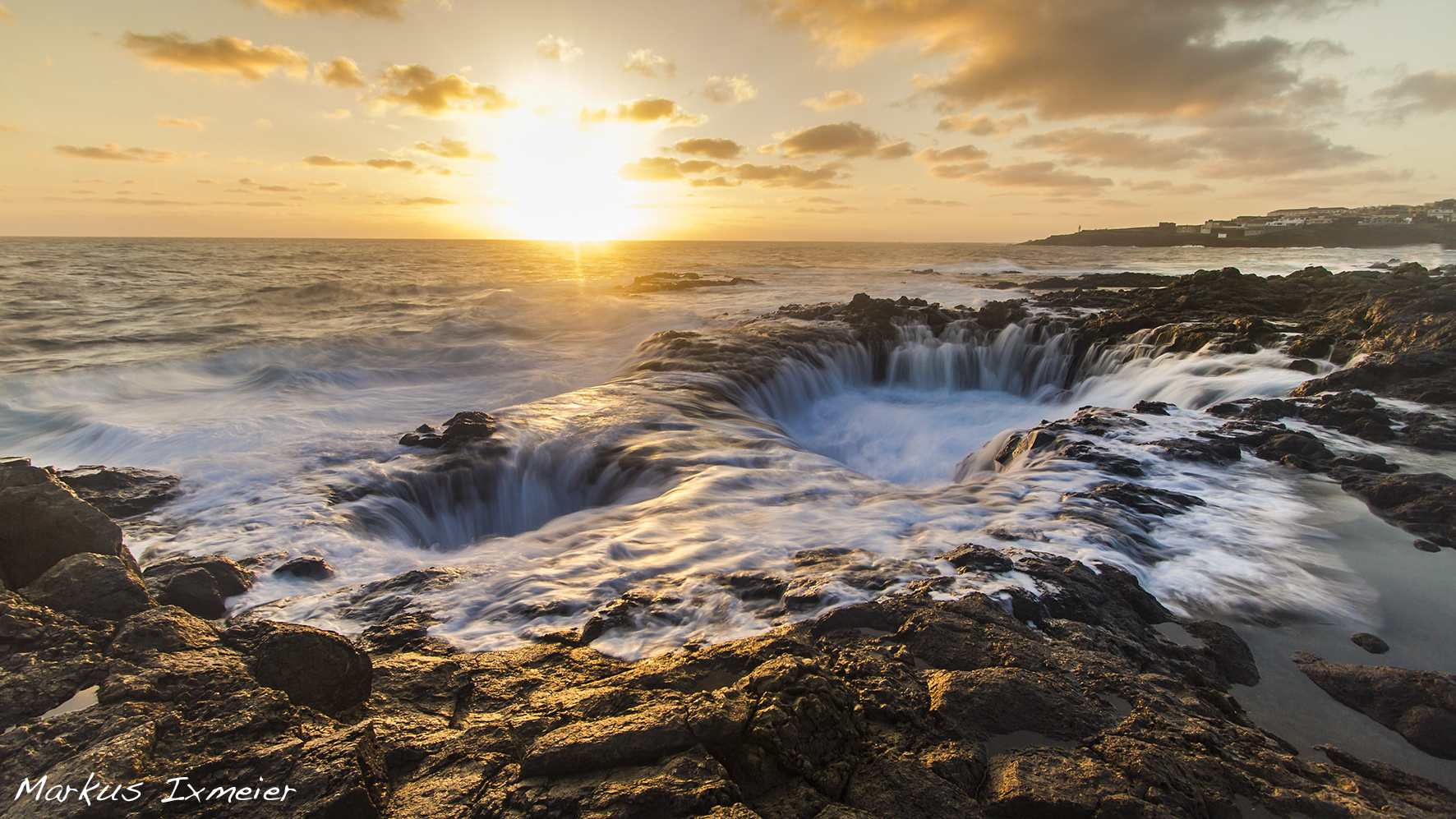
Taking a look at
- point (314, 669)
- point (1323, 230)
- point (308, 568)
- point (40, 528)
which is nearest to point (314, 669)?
point (314, 669)

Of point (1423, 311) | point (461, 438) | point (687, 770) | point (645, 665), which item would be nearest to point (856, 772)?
point (687, 770)

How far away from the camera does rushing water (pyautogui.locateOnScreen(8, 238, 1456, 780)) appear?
445 centimetres

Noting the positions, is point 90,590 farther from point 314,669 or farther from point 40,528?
point 314,669

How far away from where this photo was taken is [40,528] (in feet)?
11.7

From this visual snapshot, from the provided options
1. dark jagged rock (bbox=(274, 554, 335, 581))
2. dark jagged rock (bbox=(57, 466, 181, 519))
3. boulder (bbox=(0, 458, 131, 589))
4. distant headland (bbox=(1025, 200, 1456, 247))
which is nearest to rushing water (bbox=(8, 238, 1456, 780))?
dark jagged rock (bbox=(274, 554, 335, 581))

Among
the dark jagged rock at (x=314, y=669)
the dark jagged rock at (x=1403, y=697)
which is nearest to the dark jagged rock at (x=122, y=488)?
the dark jagged rock at (x=314, y=669)

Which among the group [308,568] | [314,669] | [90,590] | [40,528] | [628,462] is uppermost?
[40,528]

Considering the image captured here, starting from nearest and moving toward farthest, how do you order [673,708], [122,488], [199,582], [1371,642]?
[673,708] < [1371,642] < [199,582] < [122,488]

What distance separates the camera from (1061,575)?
4176mm

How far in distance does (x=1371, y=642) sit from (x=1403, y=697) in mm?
708

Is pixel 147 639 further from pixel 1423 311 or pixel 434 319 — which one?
pixel 434 319

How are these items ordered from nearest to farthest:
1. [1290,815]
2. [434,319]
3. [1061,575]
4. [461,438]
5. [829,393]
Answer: [1290,815], [1061,575], [461,438], [829,393], [434,319]

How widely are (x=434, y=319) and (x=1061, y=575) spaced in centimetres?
2119

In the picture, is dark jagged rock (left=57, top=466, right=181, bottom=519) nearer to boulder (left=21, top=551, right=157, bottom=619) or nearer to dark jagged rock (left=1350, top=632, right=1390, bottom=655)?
boulder (left=21, top=551, right=157, bottom=619)
